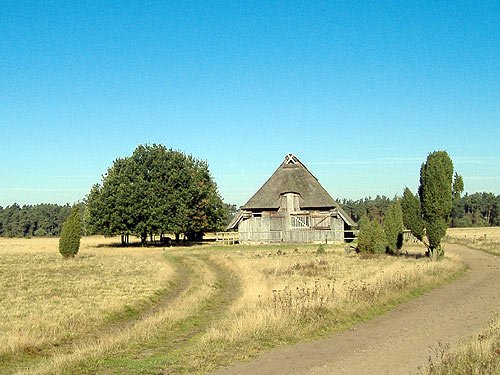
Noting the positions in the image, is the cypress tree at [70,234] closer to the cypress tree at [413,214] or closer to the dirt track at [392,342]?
the cypress tree at [413,214]

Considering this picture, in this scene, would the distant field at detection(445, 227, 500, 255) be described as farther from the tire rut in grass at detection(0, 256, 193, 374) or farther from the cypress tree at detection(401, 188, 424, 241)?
the tire rut in grass at detection(0, 256, 193, 374)

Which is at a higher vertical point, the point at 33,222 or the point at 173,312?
the point at 33,222

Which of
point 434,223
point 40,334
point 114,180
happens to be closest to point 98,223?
point 114,180

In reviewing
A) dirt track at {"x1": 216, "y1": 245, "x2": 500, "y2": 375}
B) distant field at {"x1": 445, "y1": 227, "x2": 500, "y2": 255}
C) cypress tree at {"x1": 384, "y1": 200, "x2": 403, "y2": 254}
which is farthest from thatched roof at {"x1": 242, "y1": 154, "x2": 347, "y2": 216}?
dirt track at {"x1": 216, "y1": 245, "x2": 500, "y2": 375}

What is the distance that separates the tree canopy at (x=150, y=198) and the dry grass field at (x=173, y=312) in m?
28.9

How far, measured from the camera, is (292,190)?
5759cm

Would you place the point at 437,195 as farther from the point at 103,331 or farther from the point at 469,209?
the point at 469,209

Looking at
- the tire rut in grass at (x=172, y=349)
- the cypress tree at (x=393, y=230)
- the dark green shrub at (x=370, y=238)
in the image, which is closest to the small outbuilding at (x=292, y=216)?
the cypress tree at (x=393, y=230)

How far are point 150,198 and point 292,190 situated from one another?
1537 centimetres

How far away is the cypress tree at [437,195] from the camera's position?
34.6 meters

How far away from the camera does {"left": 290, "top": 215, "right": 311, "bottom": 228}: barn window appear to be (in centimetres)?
5722

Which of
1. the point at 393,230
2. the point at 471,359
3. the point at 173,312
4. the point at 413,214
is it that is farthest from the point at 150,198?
the point at 471,359

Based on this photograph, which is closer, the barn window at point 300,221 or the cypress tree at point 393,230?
the cypress tree at point 393,230

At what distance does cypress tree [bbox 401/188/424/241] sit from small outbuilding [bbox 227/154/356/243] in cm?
1532
